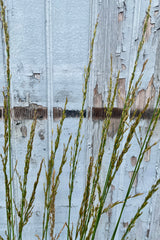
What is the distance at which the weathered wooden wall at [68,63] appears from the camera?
860 mm

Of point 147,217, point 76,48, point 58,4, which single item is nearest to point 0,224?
point 147,217

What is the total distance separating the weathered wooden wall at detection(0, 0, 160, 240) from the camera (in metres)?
0.86

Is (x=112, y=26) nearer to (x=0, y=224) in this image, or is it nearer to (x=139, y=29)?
(x=139, y=29)

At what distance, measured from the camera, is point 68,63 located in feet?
2.99

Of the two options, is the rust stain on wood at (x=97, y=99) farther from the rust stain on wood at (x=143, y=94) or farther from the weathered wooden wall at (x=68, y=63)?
the rust stain on wood at (x=143, y=94)

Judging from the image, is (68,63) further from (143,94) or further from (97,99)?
(143,94)

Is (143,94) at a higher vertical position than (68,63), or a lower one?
lower

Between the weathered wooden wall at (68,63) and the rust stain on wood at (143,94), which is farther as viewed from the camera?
the rust stain on wood at (143,94)

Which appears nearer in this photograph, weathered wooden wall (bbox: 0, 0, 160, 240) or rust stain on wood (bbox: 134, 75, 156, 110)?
weathered wooden wall (bbox: 0, 0, 160, 240)

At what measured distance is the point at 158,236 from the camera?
122 centimetres

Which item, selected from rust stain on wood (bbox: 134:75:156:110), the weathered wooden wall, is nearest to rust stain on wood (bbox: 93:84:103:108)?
the weathered wooden wall

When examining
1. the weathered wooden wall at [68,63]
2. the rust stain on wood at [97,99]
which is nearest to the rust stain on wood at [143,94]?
the weathered wooden wall at [68,63]

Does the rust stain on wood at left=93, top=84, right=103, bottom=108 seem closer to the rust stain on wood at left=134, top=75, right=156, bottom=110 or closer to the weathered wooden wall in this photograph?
the weathered wooden wall

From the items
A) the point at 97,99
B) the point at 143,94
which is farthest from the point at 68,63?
the point at 143,94
